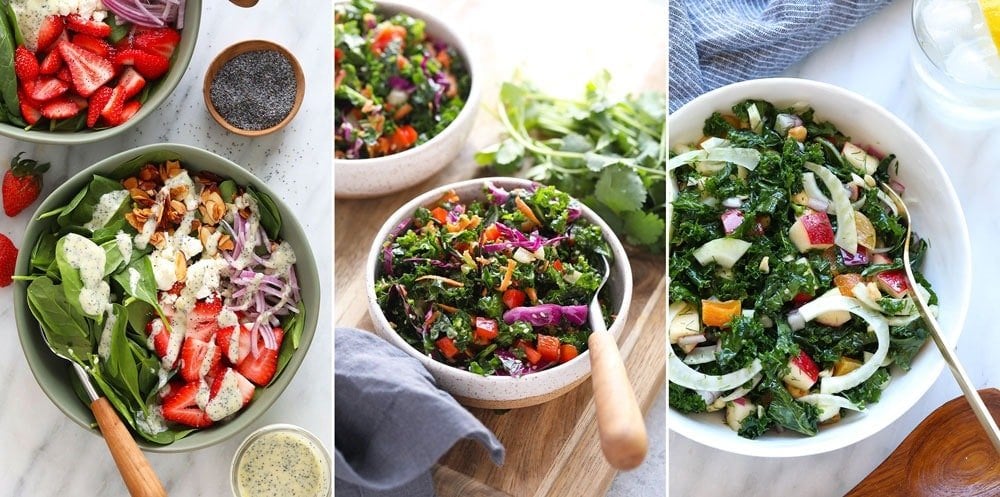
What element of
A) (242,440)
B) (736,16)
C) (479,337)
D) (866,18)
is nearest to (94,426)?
(242,440)

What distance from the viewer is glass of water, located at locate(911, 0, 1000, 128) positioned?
2.05 m

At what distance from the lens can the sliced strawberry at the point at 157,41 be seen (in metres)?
1.86

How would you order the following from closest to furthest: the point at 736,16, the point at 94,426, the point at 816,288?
the point at 94,426 < the point at 816,288 < the point at 736,16

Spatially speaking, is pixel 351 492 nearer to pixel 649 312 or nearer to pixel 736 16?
pixel 649 312

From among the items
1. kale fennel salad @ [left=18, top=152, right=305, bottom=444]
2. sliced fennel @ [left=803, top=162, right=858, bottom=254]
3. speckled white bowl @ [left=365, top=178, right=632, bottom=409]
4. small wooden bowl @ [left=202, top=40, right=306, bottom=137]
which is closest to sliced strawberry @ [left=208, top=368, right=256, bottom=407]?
kale fennel salad @ [left=18, top=152, right=305, bottom=444]

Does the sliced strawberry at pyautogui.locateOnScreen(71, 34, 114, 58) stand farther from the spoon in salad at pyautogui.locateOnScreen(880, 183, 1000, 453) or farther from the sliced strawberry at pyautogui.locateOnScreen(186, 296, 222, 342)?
the spoon in salad at pyautogui.locateOnScreen(880, 183, 1000, 453)

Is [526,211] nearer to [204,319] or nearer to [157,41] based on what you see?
[204,319]

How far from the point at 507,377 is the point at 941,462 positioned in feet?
3.01

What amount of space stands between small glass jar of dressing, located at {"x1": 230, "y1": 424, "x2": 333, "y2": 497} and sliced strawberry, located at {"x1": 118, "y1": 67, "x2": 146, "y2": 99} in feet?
2.36

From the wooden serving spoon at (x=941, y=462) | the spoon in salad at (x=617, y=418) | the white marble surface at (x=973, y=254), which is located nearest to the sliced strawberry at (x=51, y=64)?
the spoon in salad at (x=617, y=418)

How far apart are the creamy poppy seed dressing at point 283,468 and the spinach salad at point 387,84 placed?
67 centimetres

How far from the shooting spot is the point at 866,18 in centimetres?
217

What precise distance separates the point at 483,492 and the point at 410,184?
731 millimetres

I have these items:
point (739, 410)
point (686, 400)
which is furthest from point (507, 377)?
point (739, 410)
